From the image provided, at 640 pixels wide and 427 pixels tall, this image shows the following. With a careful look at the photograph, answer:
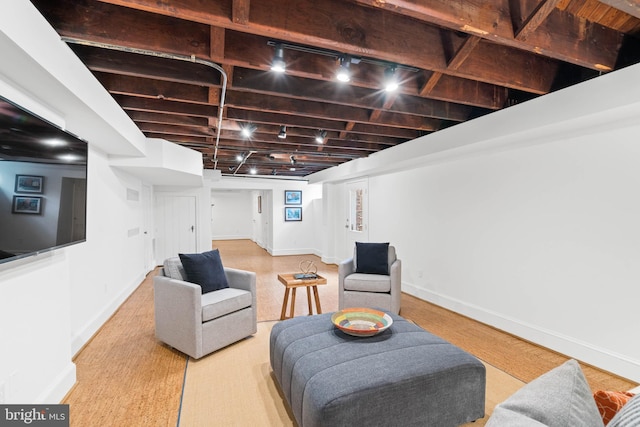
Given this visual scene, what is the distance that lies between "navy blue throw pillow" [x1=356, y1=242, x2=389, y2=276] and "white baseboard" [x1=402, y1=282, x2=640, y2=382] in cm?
109

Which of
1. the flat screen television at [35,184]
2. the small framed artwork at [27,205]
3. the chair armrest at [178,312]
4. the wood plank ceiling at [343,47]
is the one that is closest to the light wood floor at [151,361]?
the chair armrest at [178,312]

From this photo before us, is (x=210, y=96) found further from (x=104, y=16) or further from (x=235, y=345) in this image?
(x=235, y=345)

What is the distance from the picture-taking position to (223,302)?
2.80 m

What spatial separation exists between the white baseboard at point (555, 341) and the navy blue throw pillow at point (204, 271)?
9.86 ft

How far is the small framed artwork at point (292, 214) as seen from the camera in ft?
29.0

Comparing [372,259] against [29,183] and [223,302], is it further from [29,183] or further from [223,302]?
[29,183]

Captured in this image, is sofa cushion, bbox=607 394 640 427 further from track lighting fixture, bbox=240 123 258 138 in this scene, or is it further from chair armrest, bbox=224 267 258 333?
track lighting fixture, bbox=240 123 258 138

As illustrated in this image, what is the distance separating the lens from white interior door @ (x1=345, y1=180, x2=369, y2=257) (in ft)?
20.7

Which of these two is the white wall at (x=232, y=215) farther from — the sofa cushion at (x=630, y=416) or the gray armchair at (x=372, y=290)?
the sofa cushion at (x=630, y=416)

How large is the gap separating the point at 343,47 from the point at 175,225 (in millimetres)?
6764

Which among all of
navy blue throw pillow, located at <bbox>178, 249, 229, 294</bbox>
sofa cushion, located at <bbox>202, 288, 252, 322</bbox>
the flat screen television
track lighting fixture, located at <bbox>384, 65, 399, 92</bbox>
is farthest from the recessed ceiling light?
track lighting fixture, located at <bbox>384, 65, 399, 92</bbox>

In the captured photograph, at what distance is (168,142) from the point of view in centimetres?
427

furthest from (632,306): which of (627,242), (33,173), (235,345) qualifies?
(33,173)

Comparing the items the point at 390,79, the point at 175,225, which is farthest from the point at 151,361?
the point at 175,225
